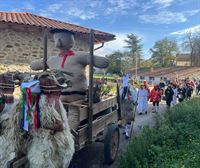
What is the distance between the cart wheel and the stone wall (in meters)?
6.34

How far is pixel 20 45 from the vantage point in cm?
1131

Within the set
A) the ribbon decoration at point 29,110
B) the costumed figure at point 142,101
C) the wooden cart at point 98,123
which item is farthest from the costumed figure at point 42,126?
the costumed figure at point 142,101

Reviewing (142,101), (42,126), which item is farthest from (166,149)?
(142,101)

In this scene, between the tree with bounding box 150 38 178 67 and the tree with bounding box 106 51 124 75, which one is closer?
the tree with bounding box 106 51 124 75

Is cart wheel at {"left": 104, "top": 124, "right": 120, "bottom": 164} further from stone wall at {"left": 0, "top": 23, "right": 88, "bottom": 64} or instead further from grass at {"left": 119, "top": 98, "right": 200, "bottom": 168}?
stone wall at {"left": 0, "top": 23, "right": 88, "bottom": 64}

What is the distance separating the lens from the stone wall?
35.8 feet

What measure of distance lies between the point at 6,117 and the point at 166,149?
2.96 meters

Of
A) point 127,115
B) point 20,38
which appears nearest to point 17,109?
point 127,115

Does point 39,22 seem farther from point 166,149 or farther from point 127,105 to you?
point 166,149

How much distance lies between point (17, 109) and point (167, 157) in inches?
104

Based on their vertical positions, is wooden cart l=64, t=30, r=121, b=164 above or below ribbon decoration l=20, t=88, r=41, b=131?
below

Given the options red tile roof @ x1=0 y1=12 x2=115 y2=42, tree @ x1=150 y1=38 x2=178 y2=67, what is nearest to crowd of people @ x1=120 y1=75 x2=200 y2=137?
red tile roof @ x1=0 y1=12 x2=115 y2=42

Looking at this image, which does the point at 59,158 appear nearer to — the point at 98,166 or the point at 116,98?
the point at 98,166

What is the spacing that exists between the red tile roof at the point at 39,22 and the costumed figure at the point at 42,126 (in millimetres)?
7895
